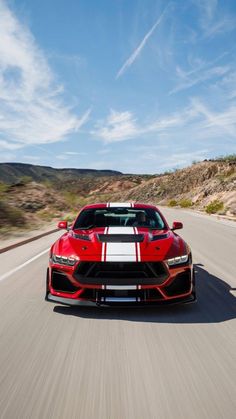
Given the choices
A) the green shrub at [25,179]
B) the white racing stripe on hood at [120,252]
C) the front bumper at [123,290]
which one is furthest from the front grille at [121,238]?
the green shrub at [25,179]

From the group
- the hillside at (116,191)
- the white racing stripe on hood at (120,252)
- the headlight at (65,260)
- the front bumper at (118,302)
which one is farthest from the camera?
the hillside at (116,191)

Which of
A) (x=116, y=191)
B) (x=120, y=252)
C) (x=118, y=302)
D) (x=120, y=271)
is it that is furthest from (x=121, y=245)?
(x=116, y=191)

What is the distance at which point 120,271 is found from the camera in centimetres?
524

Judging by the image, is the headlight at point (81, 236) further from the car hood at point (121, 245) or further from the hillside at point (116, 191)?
the hillside at point (116, 191)

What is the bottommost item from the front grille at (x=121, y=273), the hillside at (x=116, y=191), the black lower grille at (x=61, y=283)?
the hillside at (x=116, y=191)

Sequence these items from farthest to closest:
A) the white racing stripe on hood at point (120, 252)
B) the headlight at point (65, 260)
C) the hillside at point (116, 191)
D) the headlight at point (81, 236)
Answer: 1. the hillside at point (116, 191)
2. the headlight at point (81, 236)
3. the headlight at point (65, 260)
4. the white racing stripe on hood at point (120, 252)

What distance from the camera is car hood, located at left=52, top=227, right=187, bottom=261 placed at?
210 inches

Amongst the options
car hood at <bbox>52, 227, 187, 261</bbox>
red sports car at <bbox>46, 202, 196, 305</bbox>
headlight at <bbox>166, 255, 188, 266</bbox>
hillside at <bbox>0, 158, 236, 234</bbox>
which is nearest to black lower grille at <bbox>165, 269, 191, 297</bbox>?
red sports car at <bbox>46, 202, 196, 305</bbox>

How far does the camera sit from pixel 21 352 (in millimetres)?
4148

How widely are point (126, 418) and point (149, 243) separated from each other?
9.79 feet

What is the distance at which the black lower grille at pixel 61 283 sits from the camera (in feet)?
17.5

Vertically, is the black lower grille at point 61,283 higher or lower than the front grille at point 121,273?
lower

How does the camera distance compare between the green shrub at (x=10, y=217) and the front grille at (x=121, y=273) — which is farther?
the green shrub at (x=10, y=217)

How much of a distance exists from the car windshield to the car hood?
0.77m
